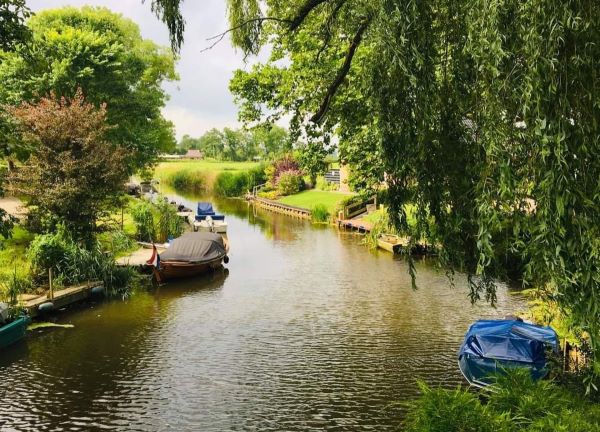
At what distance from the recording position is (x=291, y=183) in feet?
221

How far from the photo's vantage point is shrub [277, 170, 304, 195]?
220 feet

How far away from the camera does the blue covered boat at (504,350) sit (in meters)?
11.8

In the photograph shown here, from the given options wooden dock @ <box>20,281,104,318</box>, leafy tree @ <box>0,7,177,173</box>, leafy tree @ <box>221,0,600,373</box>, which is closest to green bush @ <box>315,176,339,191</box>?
leafy tree @ <box>0,7,177,173</box>

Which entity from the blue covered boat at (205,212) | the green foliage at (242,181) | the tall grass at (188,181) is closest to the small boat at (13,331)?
the blue covered boat at (205,212)

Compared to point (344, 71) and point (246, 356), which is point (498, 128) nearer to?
point (344, 71)

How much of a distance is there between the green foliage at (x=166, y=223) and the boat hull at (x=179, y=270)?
20.6ft

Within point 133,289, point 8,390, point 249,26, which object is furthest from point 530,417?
point 133,289

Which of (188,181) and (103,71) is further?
(188,181)

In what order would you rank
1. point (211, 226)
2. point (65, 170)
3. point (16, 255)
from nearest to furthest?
point (65, 170) < point (16, 255) < point (211, 226)

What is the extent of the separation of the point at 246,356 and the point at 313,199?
4398 centimetres

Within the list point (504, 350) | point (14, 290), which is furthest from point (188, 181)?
point (504, 350)

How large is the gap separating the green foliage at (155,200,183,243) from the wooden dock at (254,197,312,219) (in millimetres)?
20209

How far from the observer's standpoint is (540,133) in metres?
5.18

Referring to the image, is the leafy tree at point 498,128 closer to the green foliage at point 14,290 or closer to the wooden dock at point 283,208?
the green foliage at point 14,290
